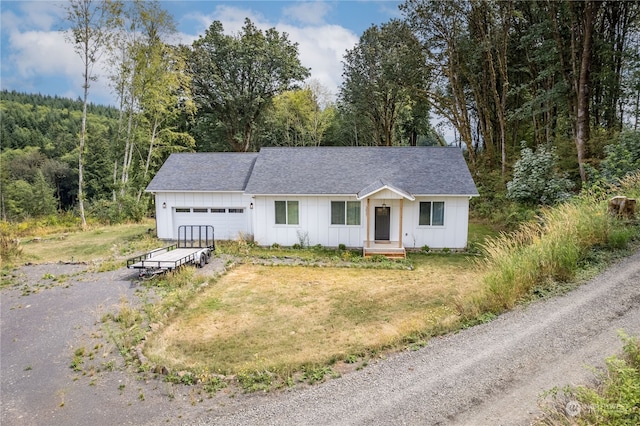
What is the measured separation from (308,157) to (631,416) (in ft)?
45.2

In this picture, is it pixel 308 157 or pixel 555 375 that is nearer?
pixel 555 375

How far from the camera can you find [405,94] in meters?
25.3

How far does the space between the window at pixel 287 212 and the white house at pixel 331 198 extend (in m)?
0.04

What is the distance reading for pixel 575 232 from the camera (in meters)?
6.86

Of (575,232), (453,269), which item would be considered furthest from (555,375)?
(453,269)

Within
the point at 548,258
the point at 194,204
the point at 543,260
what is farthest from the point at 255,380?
the point at 194,204

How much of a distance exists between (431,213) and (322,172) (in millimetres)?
4599

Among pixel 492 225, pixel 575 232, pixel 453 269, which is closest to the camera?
pixel 575 232

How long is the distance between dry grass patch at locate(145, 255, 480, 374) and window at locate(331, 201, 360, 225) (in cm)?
277

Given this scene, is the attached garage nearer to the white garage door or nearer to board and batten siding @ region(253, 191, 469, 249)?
the white garage door

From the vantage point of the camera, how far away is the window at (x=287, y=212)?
13961 millimetres

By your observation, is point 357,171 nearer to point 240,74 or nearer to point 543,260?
point 543,260

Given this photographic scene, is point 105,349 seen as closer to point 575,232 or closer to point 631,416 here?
point 631,416

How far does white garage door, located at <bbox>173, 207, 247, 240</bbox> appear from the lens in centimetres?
1514
